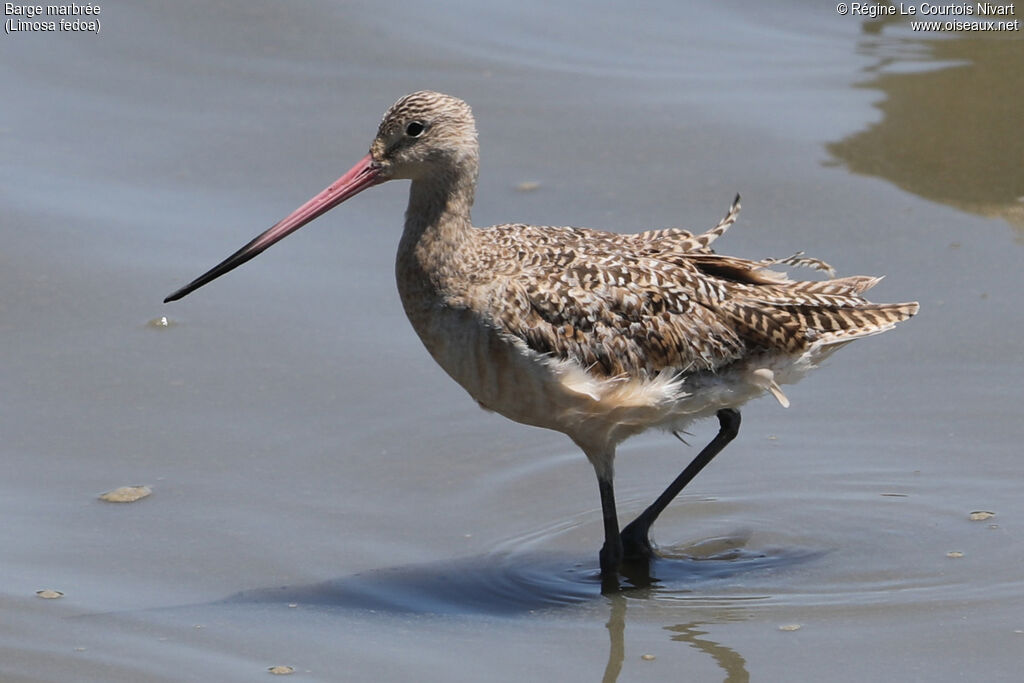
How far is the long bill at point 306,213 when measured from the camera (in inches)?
241

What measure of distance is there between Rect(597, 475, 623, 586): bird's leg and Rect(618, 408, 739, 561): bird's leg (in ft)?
0.04

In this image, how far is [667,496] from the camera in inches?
249

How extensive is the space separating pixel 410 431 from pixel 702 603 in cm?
167

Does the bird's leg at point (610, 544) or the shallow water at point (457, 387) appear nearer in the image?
the shallow water at point (457, 387)

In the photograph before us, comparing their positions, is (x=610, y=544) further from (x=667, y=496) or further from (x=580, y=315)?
(x=580, y=315)

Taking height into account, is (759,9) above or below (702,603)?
above

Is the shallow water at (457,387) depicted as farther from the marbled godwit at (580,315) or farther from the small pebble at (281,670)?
the marbled godwit at (580,315)

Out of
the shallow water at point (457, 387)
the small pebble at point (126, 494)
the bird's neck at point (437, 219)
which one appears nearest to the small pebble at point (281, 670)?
the shallow water at point (457, 387)

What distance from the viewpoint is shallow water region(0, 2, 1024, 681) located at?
5484 millimetres

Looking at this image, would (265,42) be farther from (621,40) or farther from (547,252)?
(547,252)

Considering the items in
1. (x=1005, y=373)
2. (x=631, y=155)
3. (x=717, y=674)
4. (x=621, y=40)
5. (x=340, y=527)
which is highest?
(x=621, y=40)

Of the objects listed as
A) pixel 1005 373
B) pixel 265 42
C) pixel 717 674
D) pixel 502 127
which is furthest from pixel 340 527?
pixel 265 42

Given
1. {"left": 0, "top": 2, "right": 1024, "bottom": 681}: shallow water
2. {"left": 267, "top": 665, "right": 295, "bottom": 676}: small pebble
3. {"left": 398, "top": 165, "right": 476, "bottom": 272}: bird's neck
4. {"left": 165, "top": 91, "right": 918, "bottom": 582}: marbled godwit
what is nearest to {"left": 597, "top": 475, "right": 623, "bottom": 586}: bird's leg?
{"left": 165, "top": 91, "right": 918, "bottom": 582}: marbled godwit

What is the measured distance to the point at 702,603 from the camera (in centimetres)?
573
